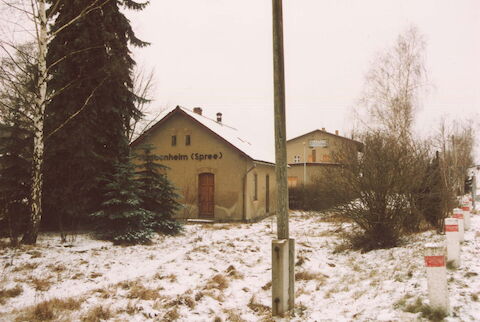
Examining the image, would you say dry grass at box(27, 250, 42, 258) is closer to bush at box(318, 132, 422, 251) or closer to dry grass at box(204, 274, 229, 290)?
Answer: dry grass at box(204, 274, 229, 290)

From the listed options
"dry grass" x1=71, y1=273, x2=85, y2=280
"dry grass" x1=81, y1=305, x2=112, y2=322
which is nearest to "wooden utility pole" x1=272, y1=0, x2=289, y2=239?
"dry grass" x1=81, y1=305, x2=112, y2=322

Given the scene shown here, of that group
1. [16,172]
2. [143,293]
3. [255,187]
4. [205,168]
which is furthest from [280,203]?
[255,187]

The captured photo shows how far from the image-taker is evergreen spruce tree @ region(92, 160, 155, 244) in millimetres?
11195

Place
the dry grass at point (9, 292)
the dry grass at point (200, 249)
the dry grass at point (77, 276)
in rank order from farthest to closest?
the dry grass at point (200, 249), the dry grass at point (77, 276), the dry grass at point (9, 292)

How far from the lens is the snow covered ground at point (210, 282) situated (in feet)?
16.6

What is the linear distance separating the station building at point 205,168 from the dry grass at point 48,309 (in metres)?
12.9

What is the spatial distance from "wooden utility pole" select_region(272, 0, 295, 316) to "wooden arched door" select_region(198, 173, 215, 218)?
14.0 metres

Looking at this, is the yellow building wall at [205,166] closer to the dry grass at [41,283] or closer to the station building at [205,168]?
the station building at [205,168]

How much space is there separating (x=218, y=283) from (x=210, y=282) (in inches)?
6.5

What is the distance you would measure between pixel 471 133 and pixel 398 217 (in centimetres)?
4814

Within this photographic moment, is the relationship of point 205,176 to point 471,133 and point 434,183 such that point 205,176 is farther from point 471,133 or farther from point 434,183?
point 471,133

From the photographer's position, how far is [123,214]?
11.2 metres

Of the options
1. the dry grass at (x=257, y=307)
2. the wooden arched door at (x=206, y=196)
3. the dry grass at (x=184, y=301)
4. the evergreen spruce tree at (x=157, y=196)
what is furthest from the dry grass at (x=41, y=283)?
the wooden arched door at (x=206, y=196)

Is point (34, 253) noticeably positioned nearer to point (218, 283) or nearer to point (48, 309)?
point (48, 309)
